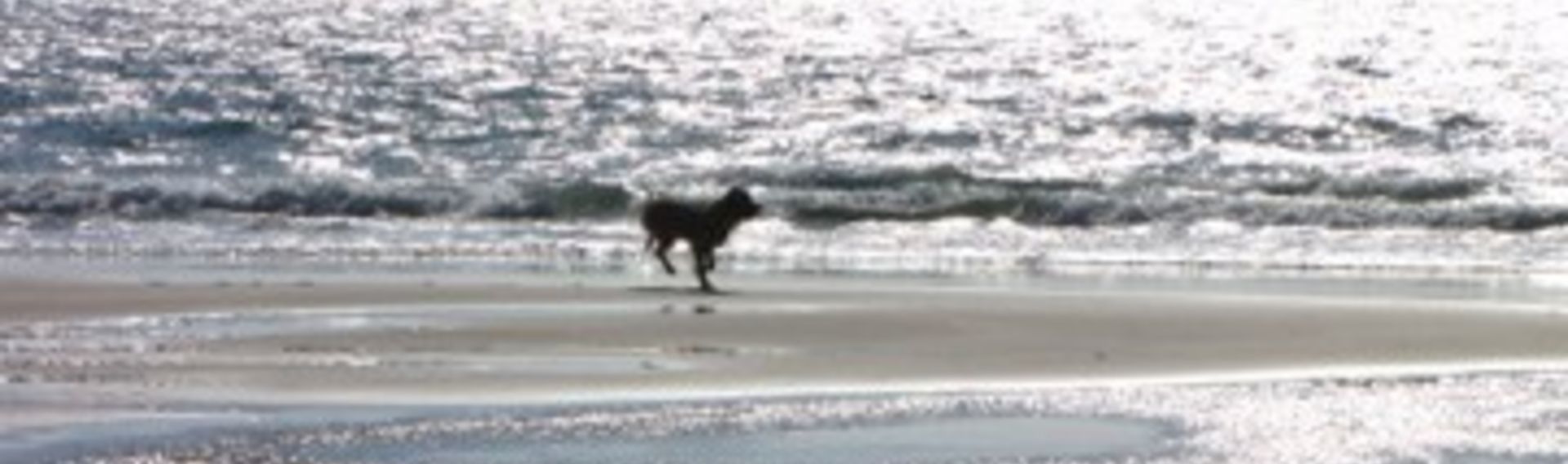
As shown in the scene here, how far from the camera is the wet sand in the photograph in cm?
1239

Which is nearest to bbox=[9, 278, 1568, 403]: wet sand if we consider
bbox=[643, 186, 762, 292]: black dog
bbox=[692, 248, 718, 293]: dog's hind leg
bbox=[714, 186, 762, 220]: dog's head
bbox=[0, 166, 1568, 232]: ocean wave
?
bbox=[692, 248, 718, 293]: dog's hind leg

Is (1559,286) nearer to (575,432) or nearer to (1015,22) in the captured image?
(575,432)

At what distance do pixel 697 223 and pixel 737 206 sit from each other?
360mm

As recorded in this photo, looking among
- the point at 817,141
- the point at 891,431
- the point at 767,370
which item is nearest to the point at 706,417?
the point at 891,431

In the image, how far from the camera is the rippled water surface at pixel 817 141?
2294 cm

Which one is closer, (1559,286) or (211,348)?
(211,348)

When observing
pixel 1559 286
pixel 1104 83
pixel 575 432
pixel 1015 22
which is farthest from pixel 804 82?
pixel 575 432

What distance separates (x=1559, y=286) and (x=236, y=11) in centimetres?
4912

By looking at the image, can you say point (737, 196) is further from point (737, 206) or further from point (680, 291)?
point (680, 291)

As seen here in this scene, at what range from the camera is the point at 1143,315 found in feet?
50.5

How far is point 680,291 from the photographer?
1731cm

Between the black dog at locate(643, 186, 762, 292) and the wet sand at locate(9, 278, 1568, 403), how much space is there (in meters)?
0.39

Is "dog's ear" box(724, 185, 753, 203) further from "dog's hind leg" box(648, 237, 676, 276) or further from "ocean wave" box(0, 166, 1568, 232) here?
"ocean wave" box(0, 166, 1568, 232)

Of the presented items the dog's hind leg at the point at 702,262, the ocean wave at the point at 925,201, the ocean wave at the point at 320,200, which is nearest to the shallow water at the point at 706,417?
the dog's hind leg at the point at 702,262
